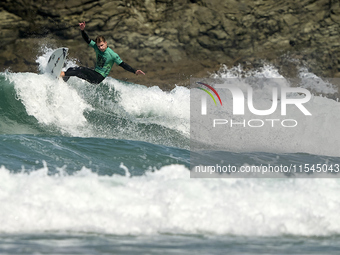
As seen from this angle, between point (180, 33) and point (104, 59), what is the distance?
326 inches

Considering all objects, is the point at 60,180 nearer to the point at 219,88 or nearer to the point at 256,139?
the point at 256,139

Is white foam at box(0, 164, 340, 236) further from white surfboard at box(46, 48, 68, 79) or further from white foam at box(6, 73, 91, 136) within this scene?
white surfboard at box(46, 48, 68, 79)

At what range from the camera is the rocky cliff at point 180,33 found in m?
15.5

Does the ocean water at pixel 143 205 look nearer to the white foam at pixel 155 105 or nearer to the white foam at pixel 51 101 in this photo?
the white foam at pixel 51 101

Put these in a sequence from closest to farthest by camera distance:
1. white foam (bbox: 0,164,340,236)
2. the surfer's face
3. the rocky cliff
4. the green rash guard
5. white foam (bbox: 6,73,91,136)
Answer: white foam (bbox: 0,164,340,236)
the surfer's face
the green rash guard
white foam (bbox: 6,73,91,136)
the rocky cliff

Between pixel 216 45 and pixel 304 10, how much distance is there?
3657 mm

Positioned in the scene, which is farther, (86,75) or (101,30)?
(101,30)

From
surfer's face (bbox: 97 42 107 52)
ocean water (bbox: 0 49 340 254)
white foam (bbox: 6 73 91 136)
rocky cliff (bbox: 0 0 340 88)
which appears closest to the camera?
ocean water (bbox: 0 49 340 254)

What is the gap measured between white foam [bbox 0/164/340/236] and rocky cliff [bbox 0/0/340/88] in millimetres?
10708

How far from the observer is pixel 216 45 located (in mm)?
16672

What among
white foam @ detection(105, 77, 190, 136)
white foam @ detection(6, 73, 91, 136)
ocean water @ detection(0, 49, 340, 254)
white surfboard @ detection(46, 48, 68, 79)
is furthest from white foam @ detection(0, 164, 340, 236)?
white foam @ detection(105, 77, 190, 136)

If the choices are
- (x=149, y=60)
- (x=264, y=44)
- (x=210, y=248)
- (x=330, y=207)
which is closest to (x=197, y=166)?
(x=330, y=207)

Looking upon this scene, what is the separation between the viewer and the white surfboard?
9.37 metres

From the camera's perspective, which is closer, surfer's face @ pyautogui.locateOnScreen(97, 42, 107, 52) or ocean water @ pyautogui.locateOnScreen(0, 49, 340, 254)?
ocean water @ pyautogui.locateOnScreen(0, 49, 340, 254)
